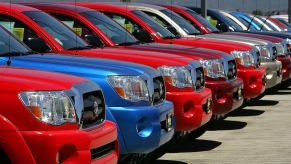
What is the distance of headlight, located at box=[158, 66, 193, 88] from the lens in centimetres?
842

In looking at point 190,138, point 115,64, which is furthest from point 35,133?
point 190,138

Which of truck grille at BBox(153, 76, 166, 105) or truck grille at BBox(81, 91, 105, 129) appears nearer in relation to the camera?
truck grille at BBox(81, 91, 105, 129)

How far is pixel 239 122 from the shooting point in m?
12.3

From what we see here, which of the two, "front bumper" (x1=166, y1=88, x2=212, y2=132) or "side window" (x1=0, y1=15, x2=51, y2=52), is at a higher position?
"side window" (x1=0, y1=15, x2=51, y2=52)

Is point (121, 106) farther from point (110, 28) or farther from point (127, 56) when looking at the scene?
point (110, 28)

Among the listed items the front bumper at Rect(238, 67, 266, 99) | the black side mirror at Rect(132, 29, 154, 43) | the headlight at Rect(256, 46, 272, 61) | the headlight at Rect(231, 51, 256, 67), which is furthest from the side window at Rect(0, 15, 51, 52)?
the headlight at Rect(256, 46, 272, 61)

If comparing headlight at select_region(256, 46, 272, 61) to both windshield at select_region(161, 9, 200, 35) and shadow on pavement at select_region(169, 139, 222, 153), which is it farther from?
shadow on pavement at select_region(169, 139, 222, 153)

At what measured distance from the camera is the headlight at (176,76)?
8.42 m

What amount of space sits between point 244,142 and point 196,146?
0.68m

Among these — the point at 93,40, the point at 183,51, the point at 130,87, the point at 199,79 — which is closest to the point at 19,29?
the point at 93,40

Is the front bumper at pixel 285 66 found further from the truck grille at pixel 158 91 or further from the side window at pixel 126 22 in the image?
the truck grille at pixel 158 91

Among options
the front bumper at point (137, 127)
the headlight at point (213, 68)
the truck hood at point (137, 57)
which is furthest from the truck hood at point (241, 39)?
the front bumper at point (137, 127)

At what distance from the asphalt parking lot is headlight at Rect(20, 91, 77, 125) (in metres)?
3.39

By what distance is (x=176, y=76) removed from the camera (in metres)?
8.51
